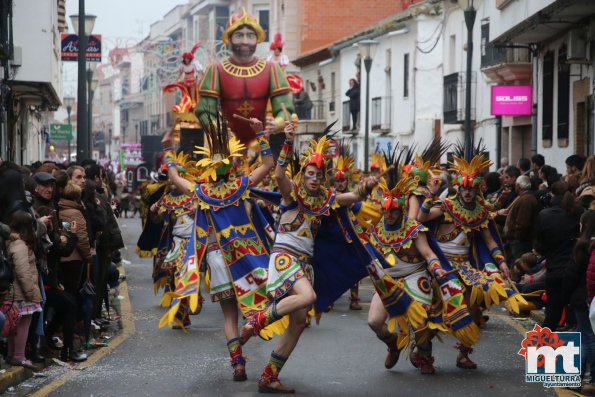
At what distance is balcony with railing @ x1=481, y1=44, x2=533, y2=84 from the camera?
27.6 metres

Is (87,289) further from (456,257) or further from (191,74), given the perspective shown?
(191,74)

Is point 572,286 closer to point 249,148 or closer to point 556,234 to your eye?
point 556,234

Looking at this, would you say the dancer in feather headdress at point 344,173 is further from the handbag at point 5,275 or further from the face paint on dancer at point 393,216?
the handbag at point 5,275

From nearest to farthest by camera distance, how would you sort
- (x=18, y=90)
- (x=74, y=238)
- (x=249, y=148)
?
(x=74, y=238) → (x=249, y=148) → (x=18, y=90)

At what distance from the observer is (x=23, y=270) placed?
9.89 metres

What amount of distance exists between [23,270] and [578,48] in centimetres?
1413

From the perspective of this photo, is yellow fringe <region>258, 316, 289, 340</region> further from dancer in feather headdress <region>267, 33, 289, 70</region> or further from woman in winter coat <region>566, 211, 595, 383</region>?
A: dancer in feather headdress <region>267, 33, 289, 70</region>

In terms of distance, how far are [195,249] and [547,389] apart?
327 centimetres

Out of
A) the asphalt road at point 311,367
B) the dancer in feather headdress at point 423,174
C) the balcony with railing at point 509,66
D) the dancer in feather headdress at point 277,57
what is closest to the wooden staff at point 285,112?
the dancer in feather headdress at point 277,57

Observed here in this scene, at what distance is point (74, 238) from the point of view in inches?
440

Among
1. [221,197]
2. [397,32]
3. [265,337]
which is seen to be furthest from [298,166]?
[397,32]

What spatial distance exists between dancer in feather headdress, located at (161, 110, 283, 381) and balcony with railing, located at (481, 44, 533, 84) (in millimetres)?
17151

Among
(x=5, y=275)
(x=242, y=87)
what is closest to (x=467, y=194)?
(x=5, y=275)

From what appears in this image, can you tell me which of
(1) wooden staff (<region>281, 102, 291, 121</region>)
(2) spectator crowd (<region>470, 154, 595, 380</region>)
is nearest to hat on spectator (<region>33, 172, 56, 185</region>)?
(2) spectator crowd (<region>470, 154, 595, 380</region>)
